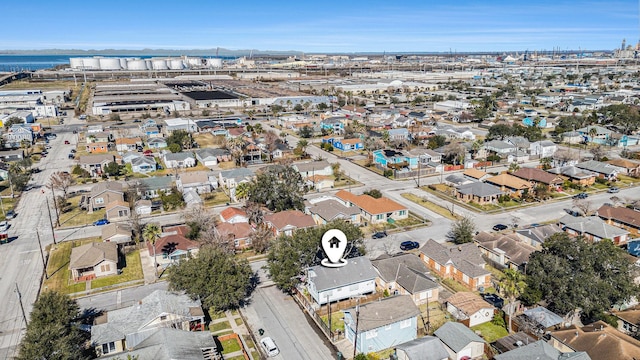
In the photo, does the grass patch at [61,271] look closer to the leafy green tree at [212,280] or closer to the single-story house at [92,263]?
the single-story house at [92,263]

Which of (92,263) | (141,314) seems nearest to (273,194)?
(92,263)

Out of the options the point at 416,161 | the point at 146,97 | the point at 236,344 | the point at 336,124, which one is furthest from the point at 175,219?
the point at 146,97

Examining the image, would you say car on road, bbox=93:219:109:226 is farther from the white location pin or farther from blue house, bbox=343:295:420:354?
blue house, bbox=343:295:420:354

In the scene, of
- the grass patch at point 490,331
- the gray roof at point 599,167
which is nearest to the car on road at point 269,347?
the grass patch at point 490,331

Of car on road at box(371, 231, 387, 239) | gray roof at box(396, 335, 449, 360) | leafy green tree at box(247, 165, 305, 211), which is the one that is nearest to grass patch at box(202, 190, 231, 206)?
leafy green tree at box(247, 165, 305, 211)

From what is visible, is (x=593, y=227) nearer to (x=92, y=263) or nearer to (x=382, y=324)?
(x=382, y=324)

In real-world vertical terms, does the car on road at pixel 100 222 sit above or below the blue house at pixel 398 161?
below

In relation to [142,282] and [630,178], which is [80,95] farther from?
[630,178]
